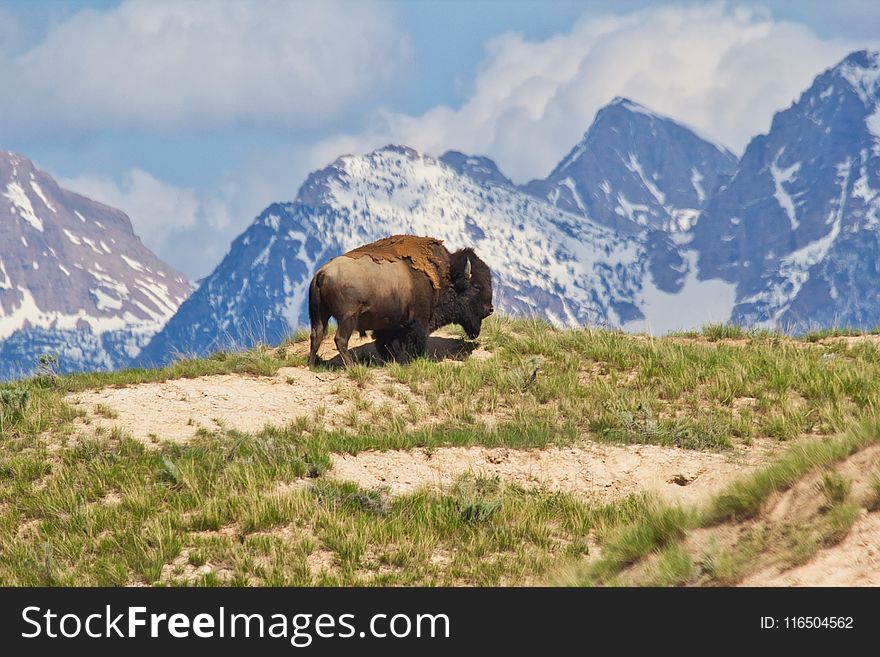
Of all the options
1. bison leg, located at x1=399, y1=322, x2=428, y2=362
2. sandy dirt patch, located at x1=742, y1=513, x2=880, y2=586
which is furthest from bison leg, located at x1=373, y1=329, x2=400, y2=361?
sandy dirt patch, located at x1=742, y1=513, x2=880, y2=586

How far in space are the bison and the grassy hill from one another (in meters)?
0.69

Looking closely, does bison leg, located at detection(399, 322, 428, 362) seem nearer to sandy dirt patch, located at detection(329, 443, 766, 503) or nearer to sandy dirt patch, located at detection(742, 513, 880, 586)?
sandy dirt patch, located at detection(329, 443, 766, 503)

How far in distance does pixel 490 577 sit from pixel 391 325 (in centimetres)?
1038

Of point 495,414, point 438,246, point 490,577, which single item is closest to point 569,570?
point 490,577

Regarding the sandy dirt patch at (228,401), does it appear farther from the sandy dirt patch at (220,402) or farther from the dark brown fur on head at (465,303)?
the dark brown fur on head at (465,303)

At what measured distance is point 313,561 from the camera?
33.0 feet

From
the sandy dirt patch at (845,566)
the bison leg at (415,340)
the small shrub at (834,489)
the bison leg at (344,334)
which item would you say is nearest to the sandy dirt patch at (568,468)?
the small shrub at (834,489)

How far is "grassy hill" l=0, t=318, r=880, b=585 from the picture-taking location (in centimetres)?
842

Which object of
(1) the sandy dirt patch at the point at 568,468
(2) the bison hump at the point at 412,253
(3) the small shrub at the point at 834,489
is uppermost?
(2) the bison hump at the point at 412,253

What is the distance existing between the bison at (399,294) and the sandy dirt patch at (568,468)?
18.8 ft

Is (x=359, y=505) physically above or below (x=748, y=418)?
below

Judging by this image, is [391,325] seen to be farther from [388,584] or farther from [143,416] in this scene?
[388,584]

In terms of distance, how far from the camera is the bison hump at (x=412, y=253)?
19.9 metres

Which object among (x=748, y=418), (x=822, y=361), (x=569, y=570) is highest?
(x=822, y=361)
